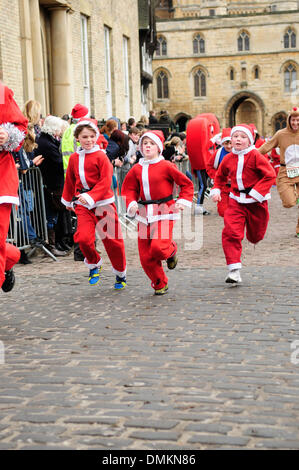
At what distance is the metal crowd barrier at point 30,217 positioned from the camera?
9.27m

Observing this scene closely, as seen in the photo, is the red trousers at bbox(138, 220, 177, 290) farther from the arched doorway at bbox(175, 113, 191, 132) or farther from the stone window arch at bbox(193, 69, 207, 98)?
the stone window arch at bbox(193, 69, 207, 98)

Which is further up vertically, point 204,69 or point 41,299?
point 204,69

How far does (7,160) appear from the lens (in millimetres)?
5746

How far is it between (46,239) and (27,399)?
591 cm

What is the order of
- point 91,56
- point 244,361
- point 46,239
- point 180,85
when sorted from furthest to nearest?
point 180,85 → point 91,56 → point 46,239 → point 244,361

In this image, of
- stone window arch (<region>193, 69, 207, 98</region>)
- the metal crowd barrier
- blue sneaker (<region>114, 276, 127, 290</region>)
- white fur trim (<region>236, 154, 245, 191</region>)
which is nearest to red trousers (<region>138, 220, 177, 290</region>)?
blue sneaker (<region>114, 276, 127, 290</region>)

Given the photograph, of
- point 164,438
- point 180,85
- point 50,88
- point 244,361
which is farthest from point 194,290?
point 180,85

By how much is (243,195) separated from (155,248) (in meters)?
1.31

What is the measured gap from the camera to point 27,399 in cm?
412

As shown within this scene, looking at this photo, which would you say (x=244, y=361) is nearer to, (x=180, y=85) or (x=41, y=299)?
(x=41, y=299)

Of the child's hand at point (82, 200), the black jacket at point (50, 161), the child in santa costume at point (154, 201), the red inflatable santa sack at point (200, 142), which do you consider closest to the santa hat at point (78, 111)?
the black jacket at point (50, 161)

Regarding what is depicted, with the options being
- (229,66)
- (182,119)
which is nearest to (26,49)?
(182,119)

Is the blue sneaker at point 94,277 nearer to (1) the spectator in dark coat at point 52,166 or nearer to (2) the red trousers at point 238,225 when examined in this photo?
(2) the red trousers at point 238,225

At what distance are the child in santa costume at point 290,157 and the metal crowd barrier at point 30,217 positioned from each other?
3.66 metres
